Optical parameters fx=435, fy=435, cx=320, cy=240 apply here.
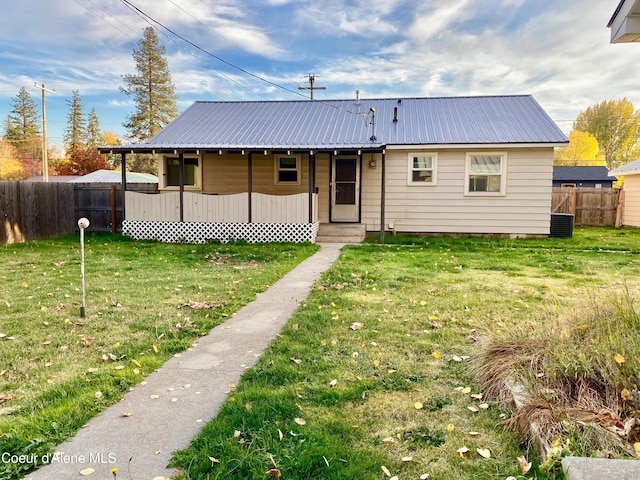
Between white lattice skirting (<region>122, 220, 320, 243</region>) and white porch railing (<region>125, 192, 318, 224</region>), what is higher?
white porch railing (<region>125, 192, 318, 224</region>)

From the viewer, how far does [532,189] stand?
1305 cm

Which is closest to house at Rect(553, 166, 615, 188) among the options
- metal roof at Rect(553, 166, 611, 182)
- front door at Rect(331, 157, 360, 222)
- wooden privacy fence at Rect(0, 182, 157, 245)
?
metal roof at Rect(553, 166, 611, 182)

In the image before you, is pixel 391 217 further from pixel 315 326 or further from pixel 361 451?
pixel 361 451

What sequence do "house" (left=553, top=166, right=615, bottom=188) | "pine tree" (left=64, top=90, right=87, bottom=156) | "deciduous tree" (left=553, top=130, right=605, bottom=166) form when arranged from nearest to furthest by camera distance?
"house" (left=553, top=166, right=615, bottom=188) → "deciduous tree" (left=553, top=130, right=605, bottom=166) → "pine tree" (left=64, top=90, right=87, bottom=156)

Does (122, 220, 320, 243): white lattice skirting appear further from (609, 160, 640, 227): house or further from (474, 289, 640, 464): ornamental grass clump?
(609, 160, 640, 227): house

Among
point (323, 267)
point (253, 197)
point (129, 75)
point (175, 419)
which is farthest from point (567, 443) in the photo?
point (129, 75)

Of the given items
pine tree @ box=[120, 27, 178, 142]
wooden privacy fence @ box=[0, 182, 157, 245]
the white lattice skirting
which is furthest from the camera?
pine tree @ box=[120, 27, 178, 142]

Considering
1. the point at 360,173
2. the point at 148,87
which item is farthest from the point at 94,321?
the point at 148,87

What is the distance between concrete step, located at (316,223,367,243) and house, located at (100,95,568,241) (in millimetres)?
317

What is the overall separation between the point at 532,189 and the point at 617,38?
8706mm

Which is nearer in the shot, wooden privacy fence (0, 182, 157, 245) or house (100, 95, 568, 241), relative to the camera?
wooden privacy fence (0, 182, 157, 245)

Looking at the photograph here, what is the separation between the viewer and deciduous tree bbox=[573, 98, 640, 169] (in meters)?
47.1

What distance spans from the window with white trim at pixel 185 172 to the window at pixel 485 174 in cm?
886

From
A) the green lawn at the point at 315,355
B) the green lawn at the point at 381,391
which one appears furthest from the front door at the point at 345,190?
the green lawn at the point at 381,391
